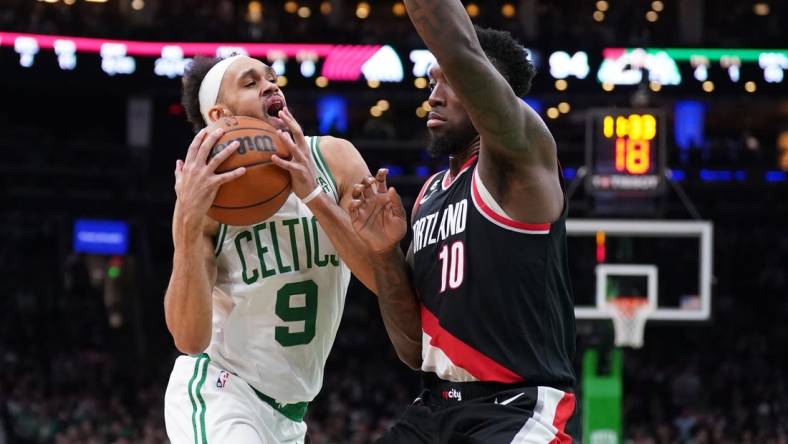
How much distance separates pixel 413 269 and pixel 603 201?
8834 mm

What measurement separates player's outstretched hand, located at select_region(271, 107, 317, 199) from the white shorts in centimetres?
80

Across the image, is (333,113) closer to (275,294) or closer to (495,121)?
(275,294)

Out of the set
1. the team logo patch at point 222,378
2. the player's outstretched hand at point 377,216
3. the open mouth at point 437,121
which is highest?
the open mouth at point 437,121

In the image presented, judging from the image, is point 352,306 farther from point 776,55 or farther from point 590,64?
point 776,55

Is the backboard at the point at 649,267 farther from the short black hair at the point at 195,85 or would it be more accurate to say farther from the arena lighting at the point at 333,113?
the arena lighting at the point at 333,113

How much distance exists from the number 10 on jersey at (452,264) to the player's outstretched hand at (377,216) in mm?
216

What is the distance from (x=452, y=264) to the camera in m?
4.00

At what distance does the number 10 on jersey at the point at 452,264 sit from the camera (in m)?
3.96

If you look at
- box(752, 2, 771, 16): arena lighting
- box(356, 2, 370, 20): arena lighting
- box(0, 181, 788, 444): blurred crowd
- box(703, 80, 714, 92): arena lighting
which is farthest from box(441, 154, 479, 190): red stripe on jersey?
box(356, 2, 370, 20): arena lighting

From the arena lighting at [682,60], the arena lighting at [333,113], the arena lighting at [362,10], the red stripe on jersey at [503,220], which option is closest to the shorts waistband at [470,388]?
the red stripe on jersey at [503,220]

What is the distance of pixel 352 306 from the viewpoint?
21.8 meters

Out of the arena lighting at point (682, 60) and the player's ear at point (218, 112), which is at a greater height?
the arena lighting at point (682, 60)

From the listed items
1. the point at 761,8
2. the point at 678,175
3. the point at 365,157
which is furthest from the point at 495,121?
the point at 761,8

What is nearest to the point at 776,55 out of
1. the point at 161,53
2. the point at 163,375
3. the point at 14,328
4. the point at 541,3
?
the point at 541,3
